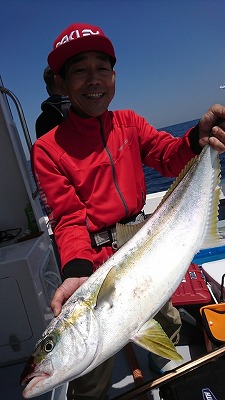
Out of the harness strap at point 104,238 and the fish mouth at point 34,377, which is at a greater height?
the harness strap at point 104,238

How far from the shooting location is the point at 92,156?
8.06 feet

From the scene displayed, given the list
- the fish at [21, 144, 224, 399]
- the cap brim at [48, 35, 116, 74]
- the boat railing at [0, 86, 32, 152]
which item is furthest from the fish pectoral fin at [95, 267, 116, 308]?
the boat railing at [0, 86, 32, 152]

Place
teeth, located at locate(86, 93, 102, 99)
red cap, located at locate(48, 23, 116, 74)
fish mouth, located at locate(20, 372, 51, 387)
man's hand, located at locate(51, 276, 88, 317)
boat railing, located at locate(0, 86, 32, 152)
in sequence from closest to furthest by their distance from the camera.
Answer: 1. fish mouth, located at locate(20, 372, 51, 387)
2. man's hand, located at locate(51, 276, 88, 317)
3. red cap, located at locate(48, 23, 116, 74)
4. teeth, located at locate(86, 93, 102, 99)
5. boat railing, located at locate(0, 86, 32, 152)

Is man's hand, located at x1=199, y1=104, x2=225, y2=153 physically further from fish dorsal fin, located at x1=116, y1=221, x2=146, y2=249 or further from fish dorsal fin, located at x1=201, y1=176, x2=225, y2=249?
fish dorsal fin, located at x1=116, y1=221, x2=146, y2=249

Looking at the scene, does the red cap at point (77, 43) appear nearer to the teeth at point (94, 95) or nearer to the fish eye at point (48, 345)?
the teeth at point (94, 95)

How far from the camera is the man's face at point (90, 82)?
2.33 meters

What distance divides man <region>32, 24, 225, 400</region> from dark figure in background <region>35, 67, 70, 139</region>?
152 centimetres

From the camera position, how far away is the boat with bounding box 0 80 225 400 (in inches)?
126

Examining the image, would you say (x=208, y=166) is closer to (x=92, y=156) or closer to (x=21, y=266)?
(x=92, y=156)

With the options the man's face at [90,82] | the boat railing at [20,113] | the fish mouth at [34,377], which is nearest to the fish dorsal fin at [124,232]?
the fish mouth at [34,377]

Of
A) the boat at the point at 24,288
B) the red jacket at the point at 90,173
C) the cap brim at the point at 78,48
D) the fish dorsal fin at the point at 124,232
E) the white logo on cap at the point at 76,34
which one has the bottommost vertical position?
the boat at the point at 24,288

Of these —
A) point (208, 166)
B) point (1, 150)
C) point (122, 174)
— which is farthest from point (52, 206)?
point (1, 150)

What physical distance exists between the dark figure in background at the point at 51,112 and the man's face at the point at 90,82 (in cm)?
155

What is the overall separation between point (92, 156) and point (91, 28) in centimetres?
89
